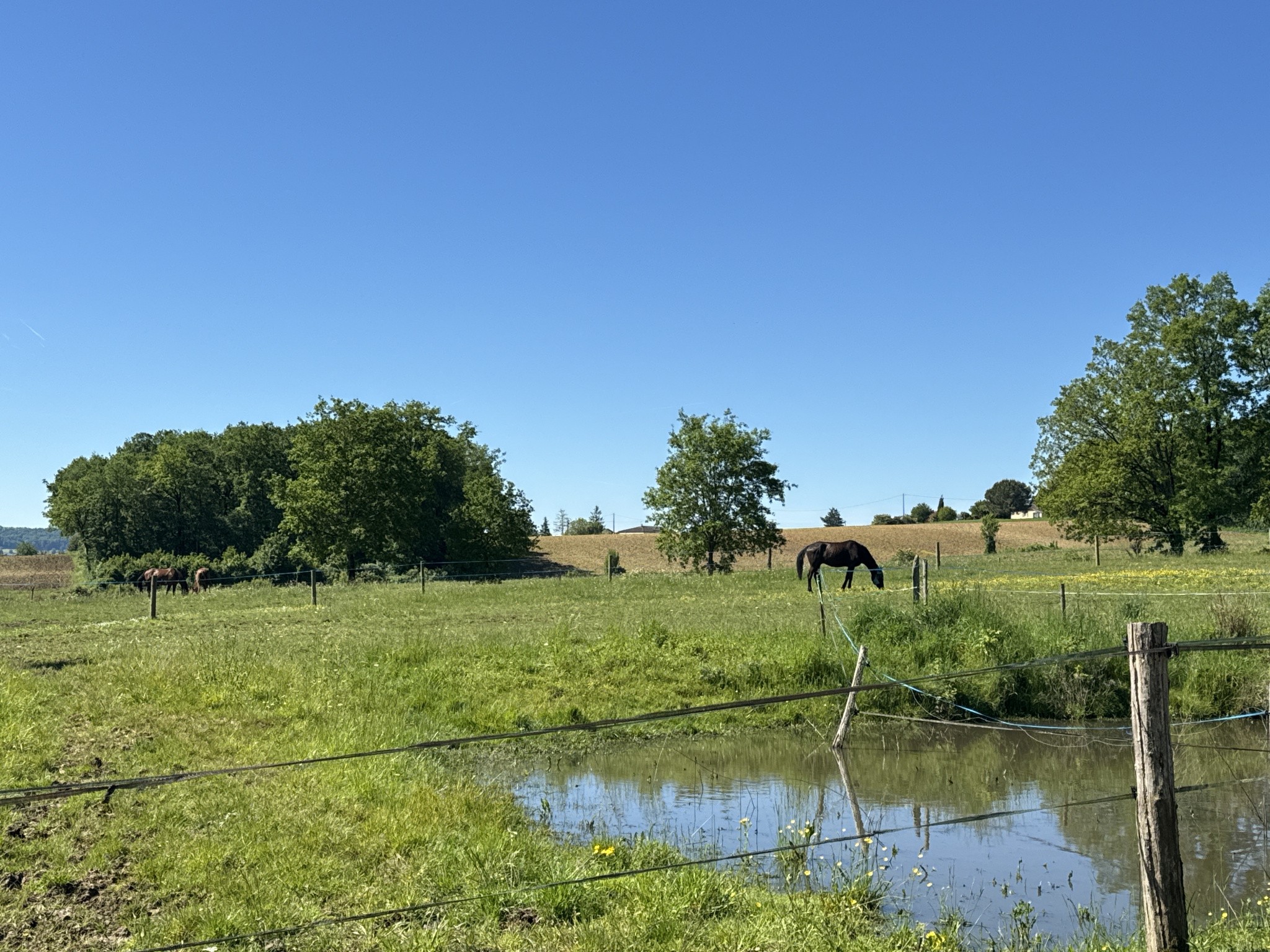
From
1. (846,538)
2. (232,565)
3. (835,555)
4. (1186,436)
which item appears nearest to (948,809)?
(835,555)

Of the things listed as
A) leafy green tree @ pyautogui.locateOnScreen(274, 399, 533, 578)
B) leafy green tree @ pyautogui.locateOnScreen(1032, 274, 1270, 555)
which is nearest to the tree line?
leafy green tree @ pyautogui.locateOnScreen(274, 399, 533, 578)

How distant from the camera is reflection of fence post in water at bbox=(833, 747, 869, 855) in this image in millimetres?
11000

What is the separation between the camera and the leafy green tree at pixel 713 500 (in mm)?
60031

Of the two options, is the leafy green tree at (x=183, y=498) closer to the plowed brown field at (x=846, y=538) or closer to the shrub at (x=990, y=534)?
the plowed brown field at (x=846, y=538)

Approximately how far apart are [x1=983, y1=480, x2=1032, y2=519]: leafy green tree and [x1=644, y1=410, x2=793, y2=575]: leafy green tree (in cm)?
8104

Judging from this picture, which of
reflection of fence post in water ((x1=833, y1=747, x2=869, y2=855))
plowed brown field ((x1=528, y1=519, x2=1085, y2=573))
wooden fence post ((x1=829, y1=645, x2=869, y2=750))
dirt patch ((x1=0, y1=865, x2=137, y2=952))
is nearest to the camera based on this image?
dirt patch ((x1=0, y1=865, x2=137, y2=952))

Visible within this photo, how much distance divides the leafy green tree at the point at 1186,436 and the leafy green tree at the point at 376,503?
36.6 meters

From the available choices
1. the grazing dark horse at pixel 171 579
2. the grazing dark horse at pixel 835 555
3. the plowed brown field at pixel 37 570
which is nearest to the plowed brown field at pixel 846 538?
the grazing dark horse at pixel 171 579

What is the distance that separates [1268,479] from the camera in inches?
1981

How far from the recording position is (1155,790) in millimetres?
6379

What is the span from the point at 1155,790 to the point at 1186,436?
5321 cm

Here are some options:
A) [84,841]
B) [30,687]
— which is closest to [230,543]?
[30,687]

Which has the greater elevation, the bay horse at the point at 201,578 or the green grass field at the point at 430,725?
the bay horse at the point at 201,578

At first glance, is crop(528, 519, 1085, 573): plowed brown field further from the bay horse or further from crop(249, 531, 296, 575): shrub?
the bay horse
